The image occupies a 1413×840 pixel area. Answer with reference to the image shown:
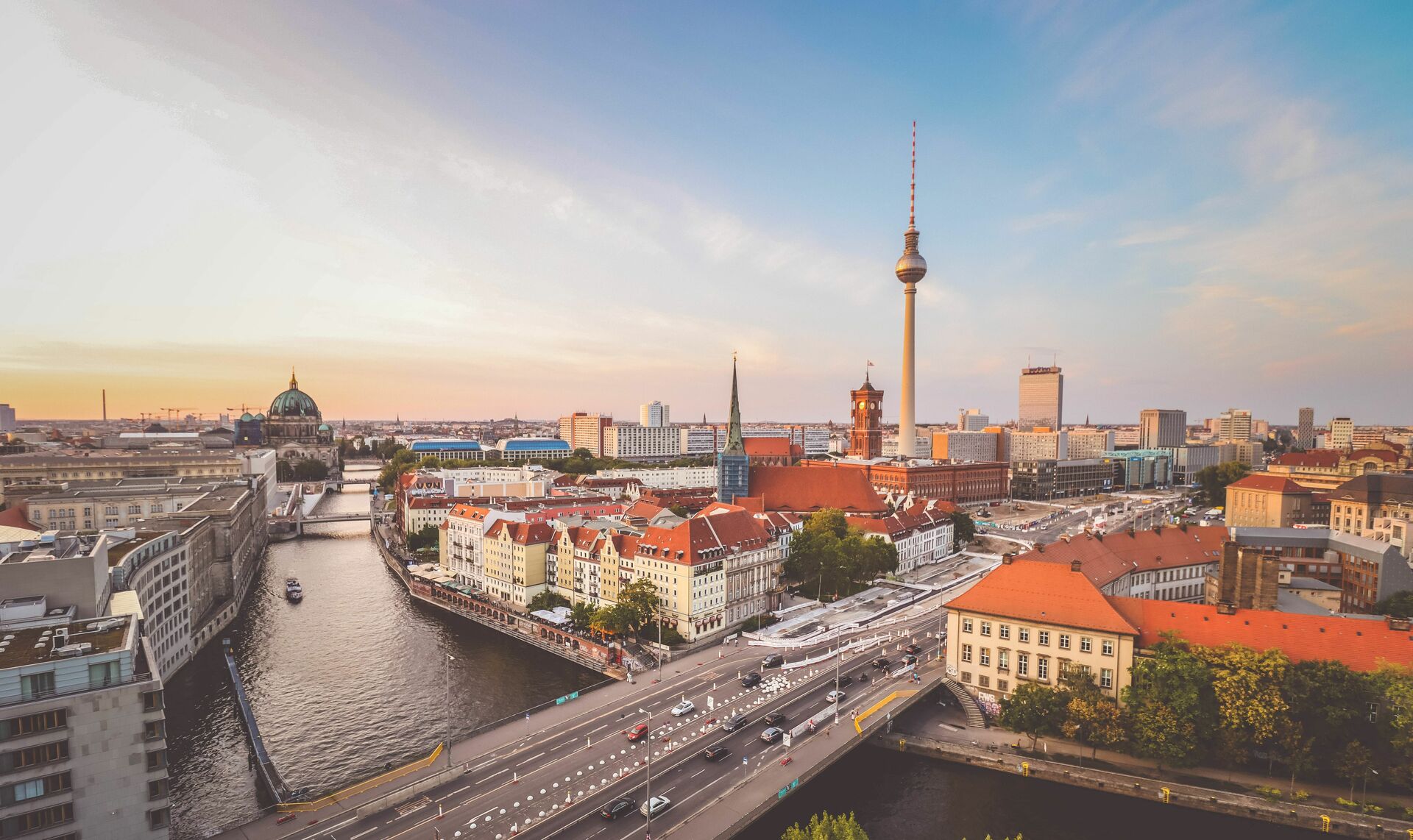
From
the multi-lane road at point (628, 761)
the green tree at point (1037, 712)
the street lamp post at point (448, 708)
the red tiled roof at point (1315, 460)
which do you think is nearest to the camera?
the multi-lane road at point (628, 761)

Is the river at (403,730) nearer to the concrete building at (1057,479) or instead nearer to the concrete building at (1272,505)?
the concrete building at (1272,505)

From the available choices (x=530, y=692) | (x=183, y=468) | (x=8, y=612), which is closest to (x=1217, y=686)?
(x=530, y=692)

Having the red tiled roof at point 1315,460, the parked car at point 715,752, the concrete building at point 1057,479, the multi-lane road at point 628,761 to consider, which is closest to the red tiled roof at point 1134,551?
the multi-lane road at point 628,761

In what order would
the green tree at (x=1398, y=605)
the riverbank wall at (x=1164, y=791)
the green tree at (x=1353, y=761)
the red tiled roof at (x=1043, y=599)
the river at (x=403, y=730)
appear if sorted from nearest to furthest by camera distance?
the riverbank wall at (x=1164, y=791) → the green tree at (x=1353, y=761) → the river at (x=403, y=730) → the red tiled roof at (x=1043, y=599) → the green tree at (x=1398, y=605)

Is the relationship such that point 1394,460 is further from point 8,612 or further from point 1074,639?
point 8,612

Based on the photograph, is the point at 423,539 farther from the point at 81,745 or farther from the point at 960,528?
the point at 960,528

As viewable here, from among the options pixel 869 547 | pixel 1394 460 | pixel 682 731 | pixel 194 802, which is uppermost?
pixel 1394 460
